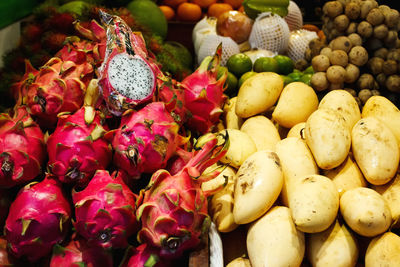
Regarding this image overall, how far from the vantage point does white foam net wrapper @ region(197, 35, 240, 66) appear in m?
2.26

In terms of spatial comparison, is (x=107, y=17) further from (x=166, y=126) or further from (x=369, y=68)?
(x=369, y=68)

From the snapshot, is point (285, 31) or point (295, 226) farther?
point (285, 31)

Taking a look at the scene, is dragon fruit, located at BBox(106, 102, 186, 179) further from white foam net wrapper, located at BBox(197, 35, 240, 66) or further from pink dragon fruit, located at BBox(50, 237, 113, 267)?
white foam net wrapper, located at BBox(197, 35, 240, 66)

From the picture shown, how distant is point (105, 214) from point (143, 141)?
20 cm

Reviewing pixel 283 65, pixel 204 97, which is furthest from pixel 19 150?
pixel 283 65

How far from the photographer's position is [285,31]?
2340 mm

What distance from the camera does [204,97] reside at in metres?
1.26

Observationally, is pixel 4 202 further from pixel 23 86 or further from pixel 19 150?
pixel 23 86

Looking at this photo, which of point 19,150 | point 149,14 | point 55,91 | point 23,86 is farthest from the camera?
point 149,14

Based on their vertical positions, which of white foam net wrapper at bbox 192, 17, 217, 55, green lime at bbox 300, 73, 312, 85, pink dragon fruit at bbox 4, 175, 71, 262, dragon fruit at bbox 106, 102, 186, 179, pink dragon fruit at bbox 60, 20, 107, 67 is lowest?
white foam net wrapper at bbox 192, 17, 217, 55

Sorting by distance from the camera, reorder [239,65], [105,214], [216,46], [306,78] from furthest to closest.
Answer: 1. [216,46]
2. [239,65]
3. [306,78]
4. [105,214]

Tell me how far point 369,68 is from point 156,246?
130cm

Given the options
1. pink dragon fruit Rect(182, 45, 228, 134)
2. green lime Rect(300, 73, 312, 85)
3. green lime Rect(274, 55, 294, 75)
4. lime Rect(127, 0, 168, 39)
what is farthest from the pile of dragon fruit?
lime Rect(127, 0, 168, 39)

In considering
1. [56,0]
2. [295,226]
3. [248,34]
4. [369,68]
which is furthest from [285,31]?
[295,226]
